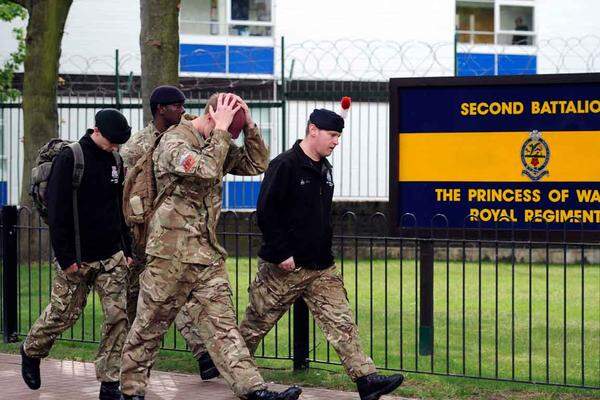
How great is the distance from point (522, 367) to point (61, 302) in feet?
13.0

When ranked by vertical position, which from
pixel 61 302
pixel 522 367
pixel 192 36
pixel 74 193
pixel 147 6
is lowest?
pixel 522 367

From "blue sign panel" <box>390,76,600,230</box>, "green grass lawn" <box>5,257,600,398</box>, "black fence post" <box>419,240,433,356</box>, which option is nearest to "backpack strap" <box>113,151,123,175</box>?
"green grass lawn" <box>5,257,600,398</box>

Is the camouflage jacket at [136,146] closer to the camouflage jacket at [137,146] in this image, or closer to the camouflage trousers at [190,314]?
the camouflage jacket at [137,146]

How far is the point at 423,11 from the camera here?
2734 cm

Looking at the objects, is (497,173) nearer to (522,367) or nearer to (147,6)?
(522,367)

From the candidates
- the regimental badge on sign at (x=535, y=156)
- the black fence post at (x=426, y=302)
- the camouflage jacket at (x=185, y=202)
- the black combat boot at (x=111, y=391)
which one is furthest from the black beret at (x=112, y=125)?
the regimental badge on sign at (x=535, y=156)

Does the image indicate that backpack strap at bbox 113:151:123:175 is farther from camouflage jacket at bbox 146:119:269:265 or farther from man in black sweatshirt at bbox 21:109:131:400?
camouflage jacket at bbox 146:119:269:265

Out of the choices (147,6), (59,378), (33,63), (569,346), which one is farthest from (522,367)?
(33,63)

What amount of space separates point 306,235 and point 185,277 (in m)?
1.03

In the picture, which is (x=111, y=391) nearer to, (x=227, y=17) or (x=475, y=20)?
(x=227, y=17)

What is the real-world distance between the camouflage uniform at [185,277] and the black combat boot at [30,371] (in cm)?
130

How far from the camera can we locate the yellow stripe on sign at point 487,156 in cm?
828

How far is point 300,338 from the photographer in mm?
8555

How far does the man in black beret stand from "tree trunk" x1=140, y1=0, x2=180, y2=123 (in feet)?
10.3
